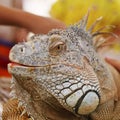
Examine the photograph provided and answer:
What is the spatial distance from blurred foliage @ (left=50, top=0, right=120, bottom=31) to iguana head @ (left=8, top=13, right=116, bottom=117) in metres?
0.99

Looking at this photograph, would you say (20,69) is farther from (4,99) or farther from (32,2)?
(32,2)

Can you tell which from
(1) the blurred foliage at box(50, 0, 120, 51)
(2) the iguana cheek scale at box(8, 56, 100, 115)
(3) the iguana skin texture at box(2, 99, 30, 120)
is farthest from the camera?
(1) the blurred foliage at box(50, 0, 120, 51)

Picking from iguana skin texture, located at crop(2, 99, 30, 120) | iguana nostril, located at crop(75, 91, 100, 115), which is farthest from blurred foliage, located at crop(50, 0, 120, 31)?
iguana nostril, located at crop(75, 91, 100, 115)

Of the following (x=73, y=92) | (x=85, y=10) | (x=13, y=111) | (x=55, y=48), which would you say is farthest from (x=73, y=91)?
(x=85, y=10)

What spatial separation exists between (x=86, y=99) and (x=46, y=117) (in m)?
0.12

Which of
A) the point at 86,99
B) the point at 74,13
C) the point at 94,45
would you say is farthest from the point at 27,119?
the point at 74,13

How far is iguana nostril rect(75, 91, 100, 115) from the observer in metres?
0.87

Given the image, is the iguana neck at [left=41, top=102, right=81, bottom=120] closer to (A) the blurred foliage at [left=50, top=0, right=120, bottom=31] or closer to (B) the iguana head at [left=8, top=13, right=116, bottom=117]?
(B) the iguana head at [left=8, top=13, right=116, bottom=117]

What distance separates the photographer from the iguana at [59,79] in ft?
2.84

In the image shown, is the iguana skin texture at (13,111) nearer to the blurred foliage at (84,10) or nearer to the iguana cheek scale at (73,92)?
the iguana cheek scale at (73,92)

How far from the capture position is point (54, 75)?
2.85ft

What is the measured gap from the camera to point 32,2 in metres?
Answer: 3.28

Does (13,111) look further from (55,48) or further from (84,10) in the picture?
(84,10)

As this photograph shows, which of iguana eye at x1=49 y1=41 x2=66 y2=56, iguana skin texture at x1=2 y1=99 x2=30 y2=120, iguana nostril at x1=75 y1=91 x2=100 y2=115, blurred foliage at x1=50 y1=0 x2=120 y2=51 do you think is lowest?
Result: iguana nostril at x1=75 y1=91 x2=100 y2=115
